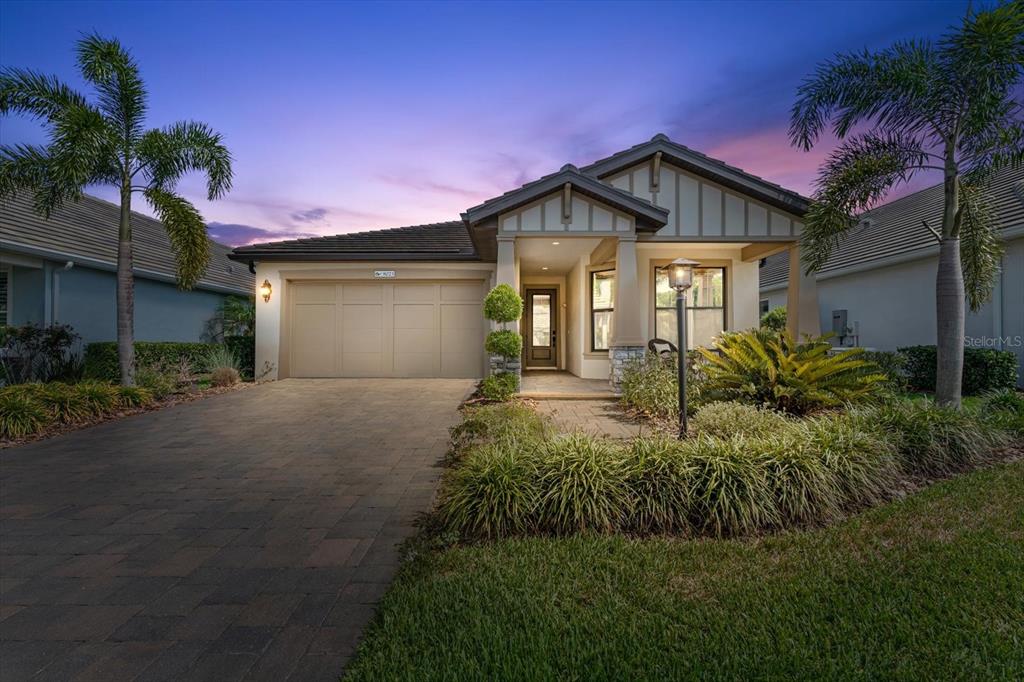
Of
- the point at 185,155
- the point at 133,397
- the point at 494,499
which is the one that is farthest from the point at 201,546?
the point at 185,155

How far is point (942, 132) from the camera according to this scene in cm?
661

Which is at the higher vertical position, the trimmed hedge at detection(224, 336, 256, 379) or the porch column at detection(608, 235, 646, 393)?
the porch column at detection(608, 235, 646, 393)

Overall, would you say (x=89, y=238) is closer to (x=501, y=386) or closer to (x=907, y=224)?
(x=501, y=386)

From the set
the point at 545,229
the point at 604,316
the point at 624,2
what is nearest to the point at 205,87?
the point at 545,229

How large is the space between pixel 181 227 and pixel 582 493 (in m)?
9.18

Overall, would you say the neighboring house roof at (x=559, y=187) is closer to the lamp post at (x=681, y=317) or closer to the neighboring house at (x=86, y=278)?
the lamp post at (x=681, y=317)

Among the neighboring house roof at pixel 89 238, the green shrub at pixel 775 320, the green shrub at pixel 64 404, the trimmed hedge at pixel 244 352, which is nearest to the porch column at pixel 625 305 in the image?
the green shrub at pixel 64 404

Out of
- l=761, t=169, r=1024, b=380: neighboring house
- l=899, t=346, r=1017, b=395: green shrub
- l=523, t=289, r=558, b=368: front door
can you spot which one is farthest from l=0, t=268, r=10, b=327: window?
l=899, t=346, r=1017, b=395: green shrub

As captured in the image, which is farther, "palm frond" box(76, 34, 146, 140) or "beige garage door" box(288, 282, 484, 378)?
"beige garage door" box(288, 282, 484, 378)

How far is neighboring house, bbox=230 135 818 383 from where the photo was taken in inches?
364

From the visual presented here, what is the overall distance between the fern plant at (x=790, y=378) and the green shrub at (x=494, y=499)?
435 cm

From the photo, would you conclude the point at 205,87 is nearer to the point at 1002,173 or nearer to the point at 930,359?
the point at 930,359

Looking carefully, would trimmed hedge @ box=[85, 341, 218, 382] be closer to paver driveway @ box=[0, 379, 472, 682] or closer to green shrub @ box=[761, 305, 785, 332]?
paver driveway @ box=[0, 379, 472, 682]

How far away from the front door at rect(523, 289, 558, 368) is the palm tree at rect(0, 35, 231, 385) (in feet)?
26.9
